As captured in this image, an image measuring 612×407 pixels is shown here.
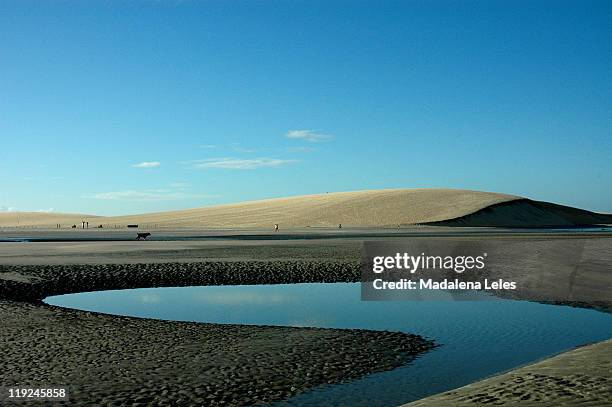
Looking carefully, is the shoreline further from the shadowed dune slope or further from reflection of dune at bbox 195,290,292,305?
the shadowed dune slope

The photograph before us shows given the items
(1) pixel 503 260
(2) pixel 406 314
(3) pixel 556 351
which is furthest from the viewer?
(1) pixel 503 260

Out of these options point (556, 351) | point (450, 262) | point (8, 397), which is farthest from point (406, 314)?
point (450, 262)

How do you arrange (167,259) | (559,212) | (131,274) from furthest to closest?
(559,212) → (167,259) → (131,274)

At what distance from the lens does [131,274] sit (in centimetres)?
3156

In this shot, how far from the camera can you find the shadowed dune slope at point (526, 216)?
449 ft

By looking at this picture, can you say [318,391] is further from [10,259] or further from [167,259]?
[10,259]

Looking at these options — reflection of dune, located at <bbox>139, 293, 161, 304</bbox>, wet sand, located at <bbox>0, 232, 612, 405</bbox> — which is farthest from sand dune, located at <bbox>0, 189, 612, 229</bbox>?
wet sand, located at <bbox>0, 232, 612, 405</bbox>

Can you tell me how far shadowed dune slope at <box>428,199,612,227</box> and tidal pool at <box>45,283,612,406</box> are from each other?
104 meters

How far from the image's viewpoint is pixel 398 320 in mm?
19453

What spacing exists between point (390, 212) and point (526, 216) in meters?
39.0

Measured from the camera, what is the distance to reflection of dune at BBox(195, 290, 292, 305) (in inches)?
925

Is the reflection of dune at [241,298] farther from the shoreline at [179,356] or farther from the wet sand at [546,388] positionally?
the wet sand at [546,388]

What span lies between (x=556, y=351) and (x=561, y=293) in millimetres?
10116

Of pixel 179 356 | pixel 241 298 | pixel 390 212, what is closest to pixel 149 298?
pixel 241 298
